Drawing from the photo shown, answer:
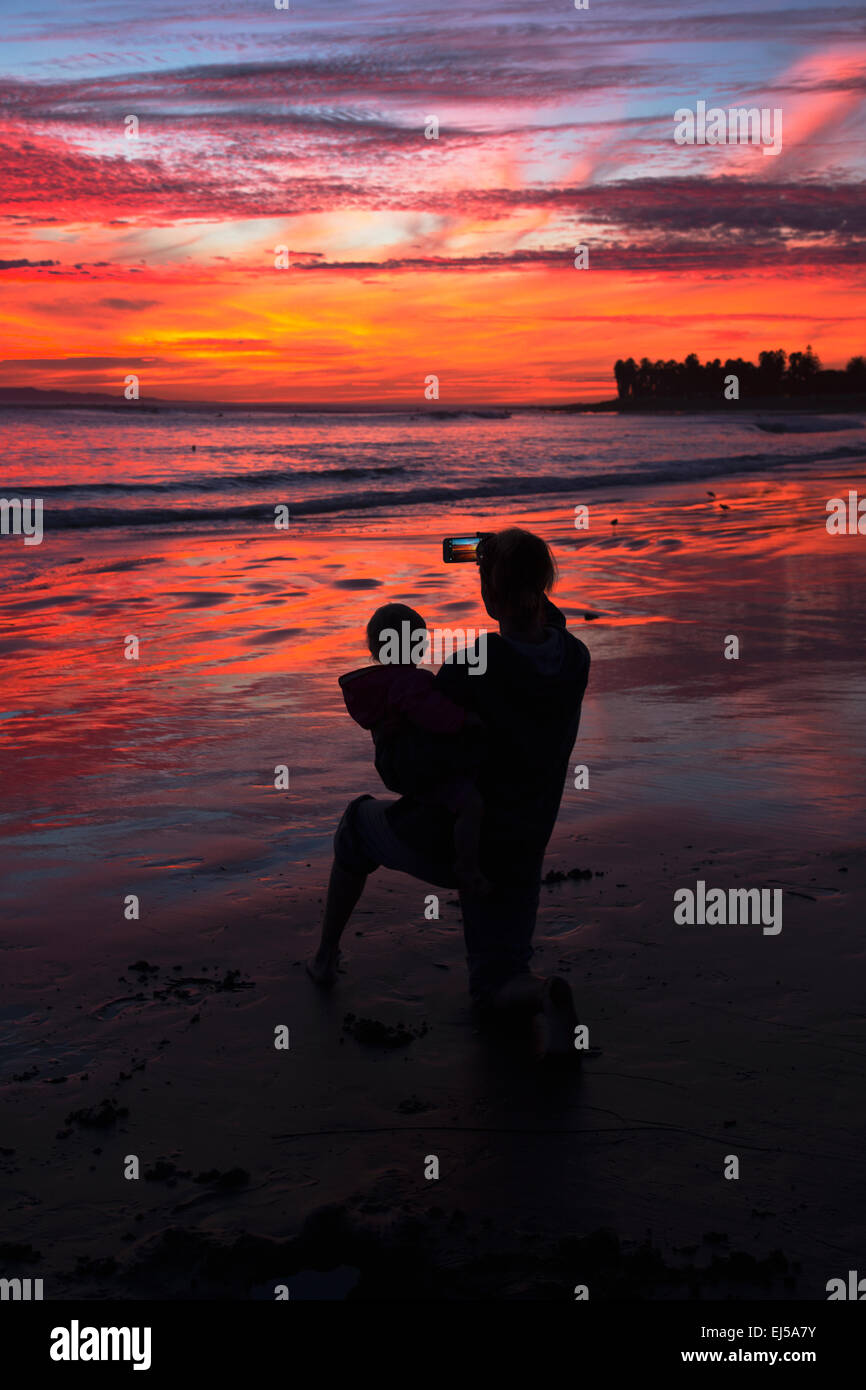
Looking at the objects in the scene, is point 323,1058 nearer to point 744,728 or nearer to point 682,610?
point 744,728

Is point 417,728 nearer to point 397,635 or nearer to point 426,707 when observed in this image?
point 426,707

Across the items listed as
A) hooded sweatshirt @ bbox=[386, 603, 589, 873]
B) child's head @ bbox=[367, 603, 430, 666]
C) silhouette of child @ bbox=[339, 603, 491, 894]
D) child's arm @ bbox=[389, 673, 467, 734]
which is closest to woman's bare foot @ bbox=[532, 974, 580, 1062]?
silhouette of child @ bbox=[339, 603, 491, 894]

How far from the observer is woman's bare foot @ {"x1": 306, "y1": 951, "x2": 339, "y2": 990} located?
3994 millimetres

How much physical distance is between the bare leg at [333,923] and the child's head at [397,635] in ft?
2.88

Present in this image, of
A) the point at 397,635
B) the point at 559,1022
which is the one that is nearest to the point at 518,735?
the point at 397,635

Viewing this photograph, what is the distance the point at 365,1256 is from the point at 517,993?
1.11m

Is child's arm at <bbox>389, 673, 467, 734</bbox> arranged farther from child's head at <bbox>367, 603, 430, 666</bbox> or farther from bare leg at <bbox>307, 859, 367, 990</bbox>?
bare leg at <bbox>307, 859, 367, 990</bbox>

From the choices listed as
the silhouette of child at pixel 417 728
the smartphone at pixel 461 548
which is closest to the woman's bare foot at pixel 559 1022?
the silhouette of child at pixel 417 728

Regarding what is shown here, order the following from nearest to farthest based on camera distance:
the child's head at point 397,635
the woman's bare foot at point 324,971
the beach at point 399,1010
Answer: the beach at point 399,1010, the child's head at point 397,635, the woman's bare foot at point 324,971

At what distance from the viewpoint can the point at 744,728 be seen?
23.4 feet

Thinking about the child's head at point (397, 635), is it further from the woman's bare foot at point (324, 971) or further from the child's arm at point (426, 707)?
the woman's bare foot at point (324, 971)

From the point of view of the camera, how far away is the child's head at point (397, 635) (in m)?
3.57

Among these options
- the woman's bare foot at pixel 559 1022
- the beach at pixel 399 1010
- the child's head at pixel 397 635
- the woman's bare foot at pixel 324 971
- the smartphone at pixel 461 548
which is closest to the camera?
the beach at pixel 399 1010
